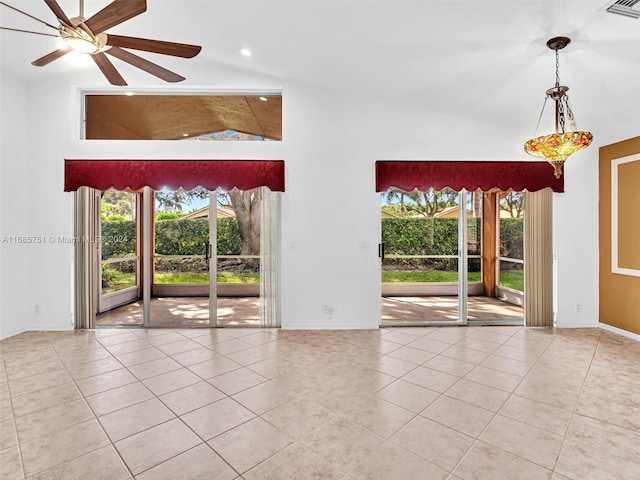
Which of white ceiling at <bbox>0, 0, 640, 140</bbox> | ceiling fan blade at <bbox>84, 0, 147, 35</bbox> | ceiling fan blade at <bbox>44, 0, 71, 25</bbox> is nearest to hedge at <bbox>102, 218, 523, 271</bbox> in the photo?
white ceiling at <bbox>0, 0, 640, 140</bbox>

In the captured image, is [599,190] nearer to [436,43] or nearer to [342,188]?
[436,43]

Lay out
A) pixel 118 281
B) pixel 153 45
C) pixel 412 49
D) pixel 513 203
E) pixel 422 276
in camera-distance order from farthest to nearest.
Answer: pixel 422 276
pixel 513 203
pixel 118 281
pixel 412 49
pixel 153 45

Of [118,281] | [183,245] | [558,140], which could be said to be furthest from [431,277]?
[118,281]

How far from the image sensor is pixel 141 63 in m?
2.64

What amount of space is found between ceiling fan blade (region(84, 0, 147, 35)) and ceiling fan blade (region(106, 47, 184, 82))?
312 millimetres

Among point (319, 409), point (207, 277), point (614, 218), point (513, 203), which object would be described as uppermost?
point (513, 203)

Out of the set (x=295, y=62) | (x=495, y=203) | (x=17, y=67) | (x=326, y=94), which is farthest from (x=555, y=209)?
(x=17, y=67)

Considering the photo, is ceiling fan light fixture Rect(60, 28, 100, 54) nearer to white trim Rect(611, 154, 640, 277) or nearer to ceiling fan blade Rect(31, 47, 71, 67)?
ceiling fan blade Rect(31, 47, 71, 67)

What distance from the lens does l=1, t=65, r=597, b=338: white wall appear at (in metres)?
4.46

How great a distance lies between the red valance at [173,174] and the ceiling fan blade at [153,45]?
6.36 ft

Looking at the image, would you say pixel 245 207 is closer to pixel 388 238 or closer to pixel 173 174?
pixel 173 174

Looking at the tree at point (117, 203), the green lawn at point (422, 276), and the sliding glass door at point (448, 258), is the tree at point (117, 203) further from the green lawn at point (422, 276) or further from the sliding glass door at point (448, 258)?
the green lawn at point (422, 276)

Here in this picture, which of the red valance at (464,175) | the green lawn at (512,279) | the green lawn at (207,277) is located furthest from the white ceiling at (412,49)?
the green lawn at (207,277)

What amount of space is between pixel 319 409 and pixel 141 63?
3065 mm
